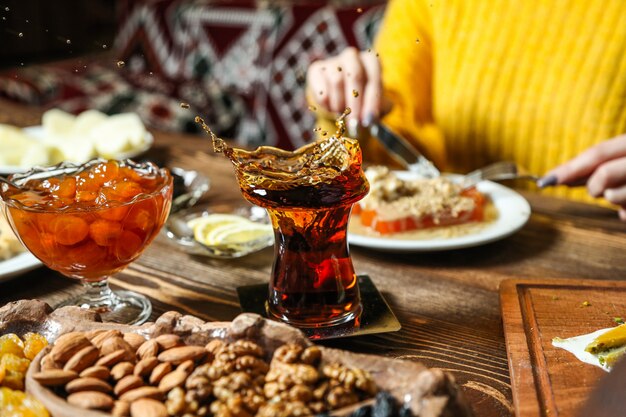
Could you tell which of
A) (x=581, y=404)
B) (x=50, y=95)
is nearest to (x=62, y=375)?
(x=581, y=404)

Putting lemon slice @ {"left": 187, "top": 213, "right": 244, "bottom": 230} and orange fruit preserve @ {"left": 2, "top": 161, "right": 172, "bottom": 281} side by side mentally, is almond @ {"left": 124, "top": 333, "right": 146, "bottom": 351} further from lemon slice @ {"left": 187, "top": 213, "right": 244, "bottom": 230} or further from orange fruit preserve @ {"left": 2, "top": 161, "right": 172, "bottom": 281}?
lemon slice @ {"left": 187, "top": 213, "right": 244, "bottom": 230}

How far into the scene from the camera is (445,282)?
1021 mm

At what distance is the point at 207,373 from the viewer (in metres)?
0.61

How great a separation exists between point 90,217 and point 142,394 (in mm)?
324

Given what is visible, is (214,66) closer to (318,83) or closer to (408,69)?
(408,69)

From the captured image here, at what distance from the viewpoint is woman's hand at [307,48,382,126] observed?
1396 mm

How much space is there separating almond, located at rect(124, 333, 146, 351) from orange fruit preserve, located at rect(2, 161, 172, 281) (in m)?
0.22

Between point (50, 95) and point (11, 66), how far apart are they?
988mm

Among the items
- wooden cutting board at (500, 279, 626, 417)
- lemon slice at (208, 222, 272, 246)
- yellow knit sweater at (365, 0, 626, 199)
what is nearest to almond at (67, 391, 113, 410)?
wooden cutting board at (500, 279, 626, 417)

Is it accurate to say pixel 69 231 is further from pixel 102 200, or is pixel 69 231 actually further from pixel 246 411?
pixel 246 411

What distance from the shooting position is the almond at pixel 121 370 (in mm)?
613

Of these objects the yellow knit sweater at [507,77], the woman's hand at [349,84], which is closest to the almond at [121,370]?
the woman's hand at [349,84]

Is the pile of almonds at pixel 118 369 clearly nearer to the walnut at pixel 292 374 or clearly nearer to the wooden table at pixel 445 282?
the walnut at pixel 292 374

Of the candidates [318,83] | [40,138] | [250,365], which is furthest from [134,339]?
[40,138]
